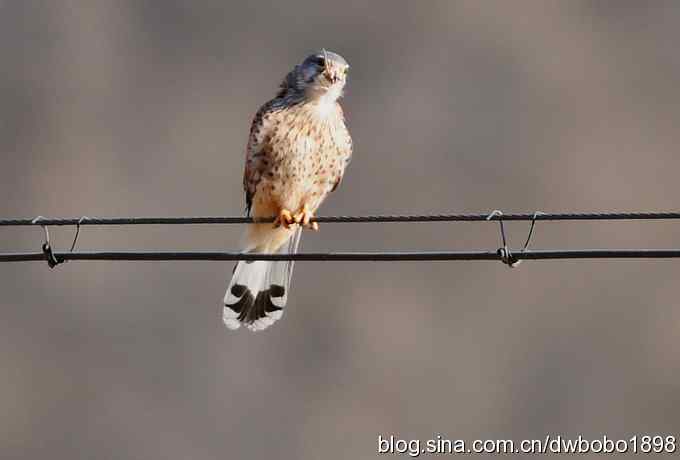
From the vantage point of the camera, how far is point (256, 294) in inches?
284

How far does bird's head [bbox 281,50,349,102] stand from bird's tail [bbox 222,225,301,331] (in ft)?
2.21

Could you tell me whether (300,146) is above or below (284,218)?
above

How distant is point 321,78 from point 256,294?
1099mm

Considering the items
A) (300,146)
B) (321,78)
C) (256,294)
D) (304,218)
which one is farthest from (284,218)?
(321,78)

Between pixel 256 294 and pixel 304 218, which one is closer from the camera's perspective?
pixel 304 218

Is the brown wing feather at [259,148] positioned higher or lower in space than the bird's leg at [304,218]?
higher

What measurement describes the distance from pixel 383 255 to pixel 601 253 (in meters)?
0.72

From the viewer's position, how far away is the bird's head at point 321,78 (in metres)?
6.86

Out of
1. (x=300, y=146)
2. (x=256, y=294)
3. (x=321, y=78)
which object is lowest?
(x=256, y=294)

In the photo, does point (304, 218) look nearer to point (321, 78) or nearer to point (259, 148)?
point (259, 148)

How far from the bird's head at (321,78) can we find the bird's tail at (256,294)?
674mm

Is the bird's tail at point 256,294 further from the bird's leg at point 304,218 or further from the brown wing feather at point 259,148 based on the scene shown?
the brown wing feather at point 259,148

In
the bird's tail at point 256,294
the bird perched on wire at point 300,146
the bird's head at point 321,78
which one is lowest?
the bird's tail at point 256,294

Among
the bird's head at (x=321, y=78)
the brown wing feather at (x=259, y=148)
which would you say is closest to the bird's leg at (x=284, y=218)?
the brown wing feather at (x=259, y=148)
